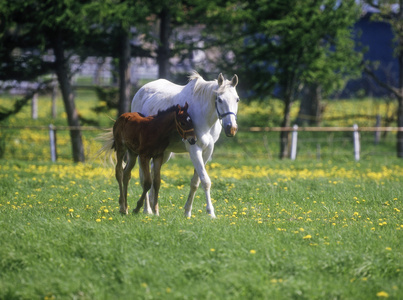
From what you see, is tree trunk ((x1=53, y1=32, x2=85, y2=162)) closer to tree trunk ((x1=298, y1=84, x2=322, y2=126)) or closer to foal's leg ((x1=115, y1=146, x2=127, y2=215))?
foal's leg ((x1=115, y1=146, x2=127, y2=215))

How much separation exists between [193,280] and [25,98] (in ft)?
44.8

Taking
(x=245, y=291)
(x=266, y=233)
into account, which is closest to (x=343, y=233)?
(x=266, y=233)

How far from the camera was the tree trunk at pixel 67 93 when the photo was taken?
17500 millimetres

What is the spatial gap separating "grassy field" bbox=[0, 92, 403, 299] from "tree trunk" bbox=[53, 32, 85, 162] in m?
7.66

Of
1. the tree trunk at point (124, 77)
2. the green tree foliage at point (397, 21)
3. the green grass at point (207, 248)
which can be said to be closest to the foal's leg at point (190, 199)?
the green grass at point (207, 248)

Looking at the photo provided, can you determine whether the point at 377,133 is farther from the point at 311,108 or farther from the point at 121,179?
the point at 121,179

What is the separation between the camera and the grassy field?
207 inches

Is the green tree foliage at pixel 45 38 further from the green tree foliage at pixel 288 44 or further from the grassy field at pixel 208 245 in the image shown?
the grassy field at pixel 208 245

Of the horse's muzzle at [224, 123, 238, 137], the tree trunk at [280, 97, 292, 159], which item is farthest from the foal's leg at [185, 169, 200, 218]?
the tree trunk at [280, 97, 292, 159]

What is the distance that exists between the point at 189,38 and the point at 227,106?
38.7 feet

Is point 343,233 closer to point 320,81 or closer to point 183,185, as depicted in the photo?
point 183,185

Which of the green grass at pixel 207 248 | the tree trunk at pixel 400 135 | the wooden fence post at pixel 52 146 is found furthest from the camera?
the tree trunk at pixel 400 135

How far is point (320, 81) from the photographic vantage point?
63.7 ft

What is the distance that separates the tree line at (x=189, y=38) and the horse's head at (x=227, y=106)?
9036mm
